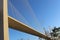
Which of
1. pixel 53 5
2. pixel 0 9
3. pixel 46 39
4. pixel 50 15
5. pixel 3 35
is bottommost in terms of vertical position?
pixel 3 35

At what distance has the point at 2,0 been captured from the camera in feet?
1.98

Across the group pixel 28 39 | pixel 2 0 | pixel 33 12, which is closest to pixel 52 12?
pixel 33 12

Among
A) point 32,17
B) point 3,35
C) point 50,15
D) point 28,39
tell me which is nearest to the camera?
point 3,35

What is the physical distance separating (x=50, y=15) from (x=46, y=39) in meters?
0.57

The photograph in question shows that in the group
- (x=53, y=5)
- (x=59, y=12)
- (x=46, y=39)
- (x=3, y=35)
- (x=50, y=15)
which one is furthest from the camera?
(x=59, y=12)

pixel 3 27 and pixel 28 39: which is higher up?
pixel 28 39

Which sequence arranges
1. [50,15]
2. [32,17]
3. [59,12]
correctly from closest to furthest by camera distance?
[32,17], [50,15], [59,12]

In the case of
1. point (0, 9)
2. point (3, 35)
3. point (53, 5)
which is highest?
point (53, 5)

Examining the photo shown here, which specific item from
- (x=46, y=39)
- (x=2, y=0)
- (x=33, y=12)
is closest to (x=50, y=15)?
(x=46, y=39)

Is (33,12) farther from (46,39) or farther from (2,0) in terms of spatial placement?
(2,0)

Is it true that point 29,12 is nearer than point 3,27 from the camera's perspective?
No

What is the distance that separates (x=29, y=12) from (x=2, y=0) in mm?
797

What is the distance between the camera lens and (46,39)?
1802 millimetres

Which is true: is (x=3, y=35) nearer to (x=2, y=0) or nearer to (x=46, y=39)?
(x=2, y=0)
